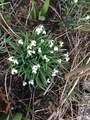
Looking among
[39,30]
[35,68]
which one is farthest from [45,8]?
[35,68]

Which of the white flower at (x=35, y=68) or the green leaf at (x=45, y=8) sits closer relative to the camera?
the white flower at (x=35, y=68)

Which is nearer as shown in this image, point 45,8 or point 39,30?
point 39,30

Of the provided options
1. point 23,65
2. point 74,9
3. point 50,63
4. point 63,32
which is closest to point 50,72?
point 50,63

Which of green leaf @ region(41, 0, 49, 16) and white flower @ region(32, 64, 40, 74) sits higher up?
green leaf @ region(41, 0, 49, 16)

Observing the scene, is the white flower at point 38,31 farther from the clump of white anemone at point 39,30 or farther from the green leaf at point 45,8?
the green leaf at point 45,8

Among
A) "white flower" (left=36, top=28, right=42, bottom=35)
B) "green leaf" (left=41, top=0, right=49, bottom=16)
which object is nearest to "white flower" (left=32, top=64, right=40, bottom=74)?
"white flower" (left=36, top=28, right=42, bottom=35)

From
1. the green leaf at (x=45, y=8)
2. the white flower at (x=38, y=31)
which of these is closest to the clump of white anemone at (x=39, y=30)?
the white flower at (x=38, y=31)

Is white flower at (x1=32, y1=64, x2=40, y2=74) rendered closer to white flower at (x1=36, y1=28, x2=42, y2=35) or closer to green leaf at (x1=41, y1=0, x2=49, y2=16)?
white flower at (x1=36, y1=28, x2=42, y2=35)

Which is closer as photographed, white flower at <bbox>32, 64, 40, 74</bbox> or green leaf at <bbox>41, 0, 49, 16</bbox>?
white flower at <bbox>32, 64, 40, 74</bbox>

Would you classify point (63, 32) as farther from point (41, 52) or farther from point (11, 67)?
point (11, 67)

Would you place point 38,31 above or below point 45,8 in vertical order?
below

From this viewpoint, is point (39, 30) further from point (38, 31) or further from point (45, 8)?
point (45, 8)
